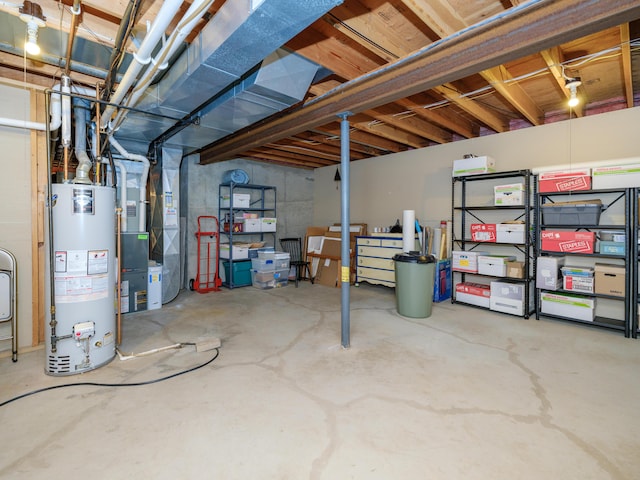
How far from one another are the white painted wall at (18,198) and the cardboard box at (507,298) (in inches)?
211

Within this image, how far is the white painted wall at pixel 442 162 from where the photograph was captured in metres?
3.79

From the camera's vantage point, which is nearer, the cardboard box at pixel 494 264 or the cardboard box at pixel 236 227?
the cardboard box at pixel 494 264

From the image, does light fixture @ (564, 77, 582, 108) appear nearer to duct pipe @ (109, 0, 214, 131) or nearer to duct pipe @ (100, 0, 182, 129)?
duct pipe @ (109, 0, 214, 131)

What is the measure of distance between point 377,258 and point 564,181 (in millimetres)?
2827

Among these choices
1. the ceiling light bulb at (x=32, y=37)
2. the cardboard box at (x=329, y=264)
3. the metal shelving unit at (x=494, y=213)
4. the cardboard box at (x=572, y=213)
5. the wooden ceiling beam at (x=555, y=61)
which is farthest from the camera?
the cardboard box at (x=329, y=264)

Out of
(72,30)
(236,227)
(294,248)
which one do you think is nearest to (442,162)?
(294,248)

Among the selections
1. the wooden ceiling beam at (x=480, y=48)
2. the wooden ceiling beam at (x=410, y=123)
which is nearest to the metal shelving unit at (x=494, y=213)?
the wooden ceiling beam at (x=410, y=123)

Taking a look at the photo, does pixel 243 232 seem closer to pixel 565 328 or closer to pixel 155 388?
pixel 155 388

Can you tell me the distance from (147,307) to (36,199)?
193 cm

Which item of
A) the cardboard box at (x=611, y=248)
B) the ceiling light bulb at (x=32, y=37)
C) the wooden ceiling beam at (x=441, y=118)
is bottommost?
the cardboard box at (x=611, y=248)

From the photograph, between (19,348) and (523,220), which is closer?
(19,348)

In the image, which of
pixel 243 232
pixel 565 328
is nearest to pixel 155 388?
pixel 243 232

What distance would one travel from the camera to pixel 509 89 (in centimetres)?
335

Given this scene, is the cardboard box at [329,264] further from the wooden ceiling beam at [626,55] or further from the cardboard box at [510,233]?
the wooden ceiling beam at [626,55]
